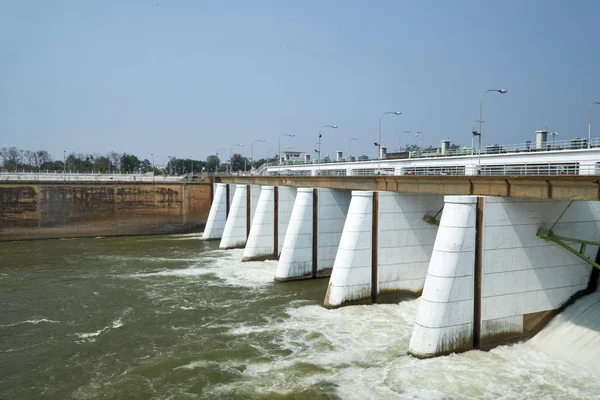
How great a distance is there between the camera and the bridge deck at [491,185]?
49.8 ft

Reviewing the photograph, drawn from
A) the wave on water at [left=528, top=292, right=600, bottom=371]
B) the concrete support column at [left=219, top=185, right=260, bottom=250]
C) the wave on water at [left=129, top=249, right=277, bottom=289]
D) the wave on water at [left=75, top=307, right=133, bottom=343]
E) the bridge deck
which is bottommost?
the wave on water at [left=75, top=307, right=133, bottom=343]

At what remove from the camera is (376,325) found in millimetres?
20531

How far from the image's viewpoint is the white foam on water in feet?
48.0

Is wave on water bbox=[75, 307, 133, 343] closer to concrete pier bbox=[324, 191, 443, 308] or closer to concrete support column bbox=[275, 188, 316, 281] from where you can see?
concrete support column bbox=[275, 188, 316, 281]

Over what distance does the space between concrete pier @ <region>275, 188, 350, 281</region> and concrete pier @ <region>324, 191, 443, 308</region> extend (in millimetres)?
5431

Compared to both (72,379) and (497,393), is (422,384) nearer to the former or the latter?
(497,393)

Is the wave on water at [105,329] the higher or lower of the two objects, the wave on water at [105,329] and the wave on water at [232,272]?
the lower

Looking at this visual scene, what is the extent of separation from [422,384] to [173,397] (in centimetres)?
789

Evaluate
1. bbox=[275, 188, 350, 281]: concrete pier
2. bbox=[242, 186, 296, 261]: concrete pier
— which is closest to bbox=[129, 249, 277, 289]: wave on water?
bbox=[242, 186, 296, 261]: concrete pier

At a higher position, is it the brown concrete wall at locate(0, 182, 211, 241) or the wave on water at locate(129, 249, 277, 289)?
the brown concrete wall at locate(0, 182, 211, 241)

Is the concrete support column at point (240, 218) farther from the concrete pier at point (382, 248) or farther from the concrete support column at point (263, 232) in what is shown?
the concrete pier at point (382, 248)

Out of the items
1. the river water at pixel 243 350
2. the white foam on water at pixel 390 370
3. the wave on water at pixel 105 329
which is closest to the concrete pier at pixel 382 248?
the river water at pixel 243 350

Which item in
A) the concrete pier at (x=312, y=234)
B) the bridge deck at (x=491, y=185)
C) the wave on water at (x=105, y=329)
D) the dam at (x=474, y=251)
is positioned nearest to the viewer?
the bridge deck at (x=491, y=185)

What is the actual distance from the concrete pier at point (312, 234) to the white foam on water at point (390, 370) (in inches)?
338
